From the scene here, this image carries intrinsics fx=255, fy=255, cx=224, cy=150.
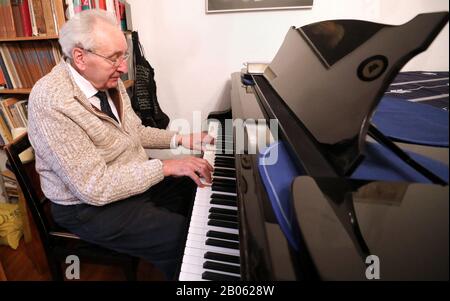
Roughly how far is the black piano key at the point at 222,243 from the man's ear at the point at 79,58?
82 cm

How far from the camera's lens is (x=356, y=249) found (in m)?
0.41

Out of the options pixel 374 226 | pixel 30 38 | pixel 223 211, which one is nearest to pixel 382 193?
pixel 374 226

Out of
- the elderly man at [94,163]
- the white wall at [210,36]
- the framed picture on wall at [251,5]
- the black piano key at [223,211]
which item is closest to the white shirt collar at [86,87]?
the elderly man at [94,163]

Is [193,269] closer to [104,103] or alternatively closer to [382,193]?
[382,193]

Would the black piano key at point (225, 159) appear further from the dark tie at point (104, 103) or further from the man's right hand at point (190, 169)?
the dark tie at point (104, 103)

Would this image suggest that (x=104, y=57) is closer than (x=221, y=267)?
No

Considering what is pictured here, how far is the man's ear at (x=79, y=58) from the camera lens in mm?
955

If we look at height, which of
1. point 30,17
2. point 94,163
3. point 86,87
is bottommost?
point 94,163

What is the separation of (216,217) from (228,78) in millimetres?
1441

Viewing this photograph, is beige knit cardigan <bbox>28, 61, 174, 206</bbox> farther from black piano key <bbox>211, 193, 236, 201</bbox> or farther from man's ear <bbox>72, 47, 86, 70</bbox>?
black piano key <bbox>211, 193, 236, 201</bbox>

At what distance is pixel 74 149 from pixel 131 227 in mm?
347

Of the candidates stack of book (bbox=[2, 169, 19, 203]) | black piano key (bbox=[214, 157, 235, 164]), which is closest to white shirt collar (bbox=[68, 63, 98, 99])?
black piano key (bbox=[214, 157, 235, 164])

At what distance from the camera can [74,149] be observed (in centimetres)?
88

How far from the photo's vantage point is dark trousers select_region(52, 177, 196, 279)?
3.15 feet
